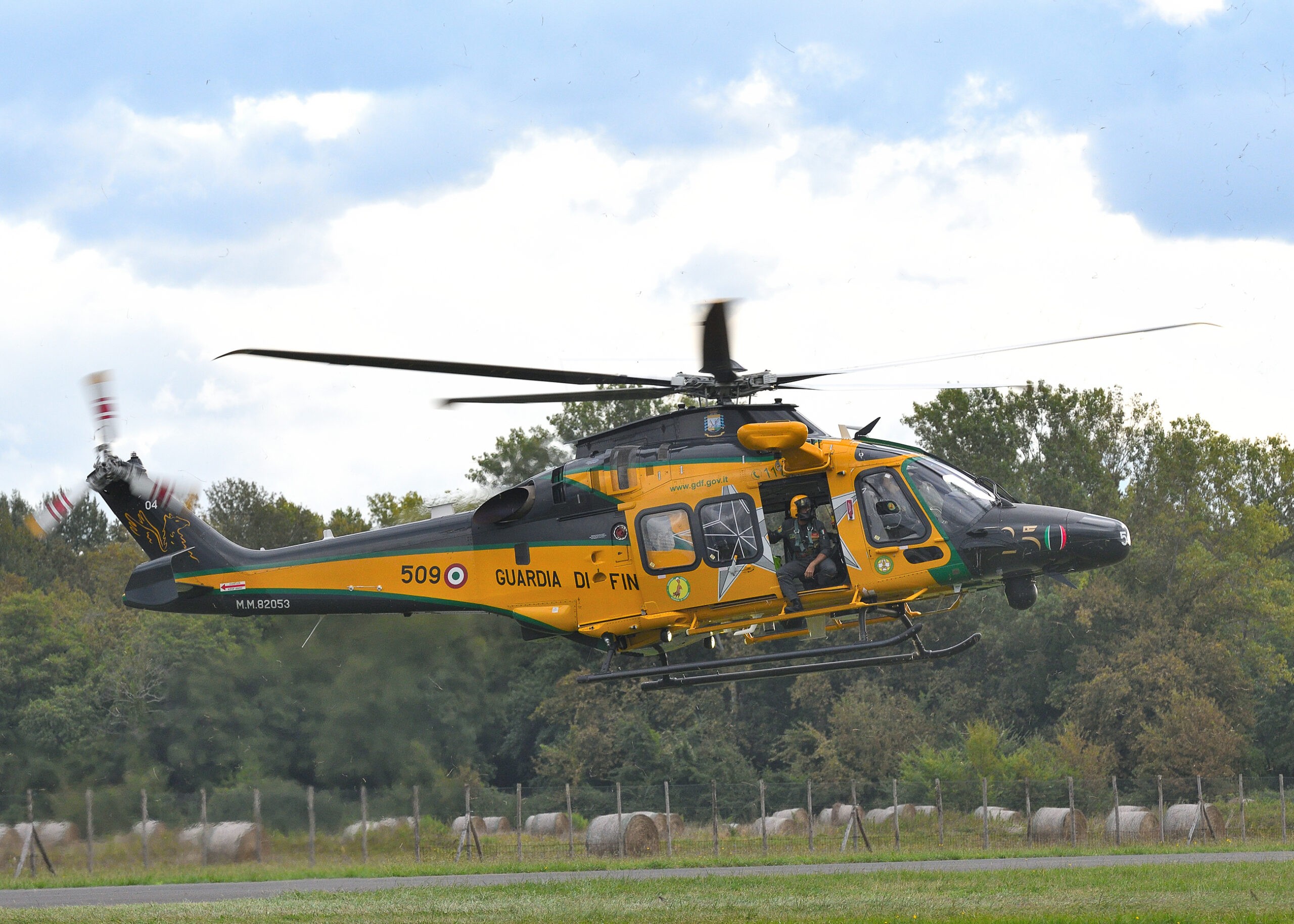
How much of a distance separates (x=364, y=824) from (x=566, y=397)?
13.6 m

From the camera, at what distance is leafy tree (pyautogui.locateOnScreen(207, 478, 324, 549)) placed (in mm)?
42750

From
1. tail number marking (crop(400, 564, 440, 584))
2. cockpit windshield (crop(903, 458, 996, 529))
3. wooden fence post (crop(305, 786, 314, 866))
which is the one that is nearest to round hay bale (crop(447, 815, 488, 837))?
wooden fence post (crop(305, 786, 314, 866))

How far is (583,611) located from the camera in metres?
15.8

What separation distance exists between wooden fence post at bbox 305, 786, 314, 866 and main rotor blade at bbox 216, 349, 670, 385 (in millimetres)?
13440

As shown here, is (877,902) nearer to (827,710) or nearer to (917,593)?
(917,593)

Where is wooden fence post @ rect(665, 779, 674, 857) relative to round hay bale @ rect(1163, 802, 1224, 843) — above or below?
above

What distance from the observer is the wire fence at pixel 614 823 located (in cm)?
2552

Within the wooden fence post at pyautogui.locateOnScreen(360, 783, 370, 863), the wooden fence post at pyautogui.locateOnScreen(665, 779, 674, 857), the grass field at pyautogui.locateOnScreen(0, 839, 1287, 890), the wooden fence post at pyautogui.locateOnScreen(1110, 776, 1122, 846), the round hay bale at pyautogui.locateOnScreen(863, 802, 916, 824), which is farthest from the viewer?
the round hay bale at pyautogui.locateOnScreen(863, 802, 916, 824)

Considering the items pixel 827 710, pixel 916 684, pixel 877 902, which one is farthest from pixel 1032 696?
pixel 877 902

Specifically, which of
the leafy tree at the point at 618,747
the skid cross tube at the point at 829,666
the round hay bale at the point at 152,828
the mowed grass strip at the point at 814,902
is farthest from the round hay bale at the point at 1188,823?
the round hay bale at the point at 152,828

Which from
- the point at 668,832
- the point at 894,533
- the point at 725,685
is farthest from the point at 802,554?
the point at 725,685

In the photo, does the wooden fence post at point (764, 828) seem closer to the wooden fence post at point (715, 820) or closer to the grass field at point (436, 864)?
the grass field at point (436, 864)

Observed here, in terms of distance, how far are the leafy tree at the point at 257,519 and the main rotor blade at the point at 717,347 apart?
22040 millimetres

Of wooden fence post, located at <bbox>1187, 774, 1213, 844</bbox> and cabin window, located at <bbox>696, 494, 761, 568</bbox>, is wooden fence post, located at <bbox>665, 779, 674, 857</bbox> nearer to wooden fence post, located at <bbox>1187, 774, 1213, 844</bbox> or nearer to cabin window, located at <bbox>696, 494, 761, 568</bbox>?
wooden fence post, located at <bbox>1187, 774, 1213, 844</bbox>
